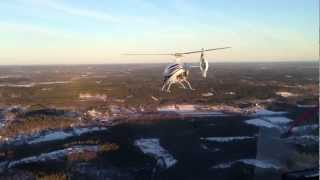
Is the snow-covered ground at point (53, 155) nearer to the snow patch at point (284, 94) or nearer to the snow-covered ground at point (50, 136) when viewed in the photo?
the snow-covered ground at point (50, 136)

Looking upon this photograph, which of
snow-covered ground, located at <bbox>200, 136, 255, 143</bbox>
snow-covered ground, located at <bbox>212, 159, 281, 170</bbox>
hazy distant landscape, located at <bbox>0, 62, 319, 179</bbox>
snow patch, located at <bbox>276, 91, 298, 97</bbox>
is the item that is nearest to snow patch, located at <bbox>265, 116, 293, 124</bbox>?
hazy distant landscape, located at <bbox>0, 62, 319, 179</bbox>

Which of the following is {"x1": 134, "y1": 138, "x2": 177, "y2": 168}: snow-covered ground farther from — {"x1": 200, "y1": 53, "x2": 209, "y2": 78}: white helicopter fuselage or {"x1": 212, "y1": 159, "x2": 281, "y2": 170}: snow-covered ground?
{"x1": 200, "y1": 53, "x2": 209, "y2": 78}: white helicopter fuselage

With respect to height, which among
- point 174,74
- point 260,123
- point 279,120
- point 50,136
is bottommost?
point 50,136

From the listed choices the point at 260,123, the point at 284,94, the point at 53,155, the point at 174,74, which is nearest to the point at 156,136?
the point at 53,155

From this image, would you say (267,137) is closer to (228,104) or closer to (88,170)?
(88,170)

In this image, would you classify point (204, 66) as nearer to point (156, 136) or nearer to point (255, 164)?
point (255, 164)

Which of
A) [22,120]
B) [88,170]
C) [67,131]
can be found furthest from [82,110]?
[88,170]
